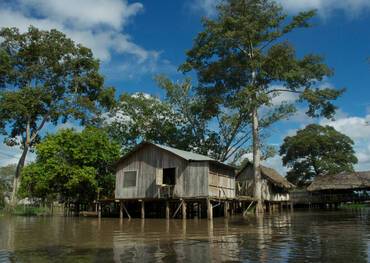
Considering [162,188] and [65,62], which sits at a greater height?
[65,62]

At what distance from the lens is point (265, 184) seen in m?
42.5

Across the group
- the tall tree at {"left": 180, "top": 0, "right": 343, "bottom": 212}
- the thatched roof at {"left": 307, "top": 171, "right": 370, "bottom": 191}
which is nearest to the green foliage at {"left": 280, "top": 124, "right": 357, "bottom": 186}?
the thatched roof at {"left": 307, "top": 171, "right": 370, "bottom": 191}

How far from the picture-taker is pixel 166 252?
33.1 feet

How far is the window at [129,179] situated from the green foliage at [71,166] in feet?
15.2

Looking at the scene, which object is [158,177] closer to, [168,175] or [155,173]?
[155,173]

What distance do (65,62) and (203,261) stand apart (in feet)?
121

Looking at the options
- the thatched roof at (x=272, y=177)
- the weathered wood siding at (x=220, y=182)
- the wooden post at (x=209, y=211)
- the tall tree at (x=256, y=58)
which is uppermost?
the tall tree at (x=256, y=58)

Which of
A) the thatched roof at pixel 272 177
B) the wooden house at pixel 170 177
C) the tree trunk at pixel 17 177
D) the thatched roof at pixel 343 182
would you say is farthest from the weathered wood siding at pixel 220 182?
the tree trunk at pixel 17 177

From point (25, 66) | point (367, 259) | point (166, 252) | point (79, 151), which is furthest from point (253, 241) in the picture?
point (25, 66)

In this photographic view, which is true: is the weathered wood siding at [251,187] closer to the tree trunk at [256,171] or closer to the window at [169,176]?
the tree trunk at [256,171]

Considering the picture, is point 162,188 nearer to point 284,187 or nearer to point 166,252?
point 166,252

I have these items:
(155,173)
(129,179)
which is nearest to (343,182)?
(155,173)

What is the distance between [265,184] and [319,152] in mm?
14970

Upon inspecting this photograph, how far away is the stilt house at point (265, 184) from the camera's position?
40938 mm
